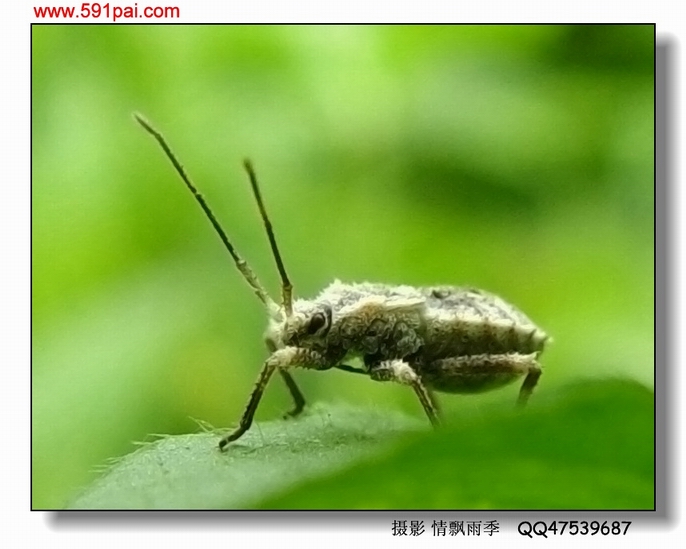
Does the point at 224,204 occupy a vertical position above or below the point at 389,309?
above

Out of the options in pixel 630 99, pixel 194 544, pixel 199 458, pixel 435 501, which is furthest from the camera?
pixel 630 99

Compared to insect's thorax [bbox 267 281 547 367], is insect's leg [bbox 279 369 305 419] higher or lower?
lower

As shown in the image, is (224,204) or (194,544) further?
(224,204)

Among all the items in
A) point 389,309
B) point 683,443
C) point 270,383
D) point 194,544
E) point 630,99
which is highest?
point 630,99

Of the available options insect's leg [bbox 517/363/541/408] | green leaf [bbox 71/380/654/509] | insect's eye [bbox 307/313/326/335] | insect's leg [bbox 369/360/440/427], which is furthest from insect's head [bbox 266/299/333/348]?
green leaf [bbox 71/380/654/509]

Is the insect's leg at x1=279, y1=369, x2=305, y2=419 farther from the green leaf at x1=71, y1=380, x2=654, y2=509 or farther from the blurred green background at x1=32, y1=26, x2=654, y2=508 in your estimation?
the green leaf at x1=71, y1=380, x2=654, y2=509

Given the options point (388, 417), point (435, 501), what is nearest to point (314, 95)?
point (388, 417)

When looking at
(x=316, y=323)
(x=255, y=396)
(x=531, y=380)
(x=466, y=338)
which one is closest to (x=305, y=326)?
(x=316, y=323)

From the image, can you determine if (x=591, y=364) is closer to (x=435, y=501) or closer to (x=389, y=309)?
(x=389, y=309)
